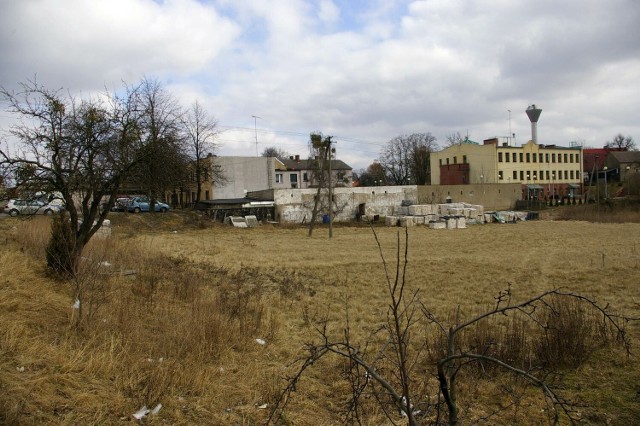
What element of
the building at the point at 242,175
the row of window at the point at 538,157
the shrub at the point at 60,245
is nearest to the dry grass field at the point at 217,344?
the shrub at the point at 60,245

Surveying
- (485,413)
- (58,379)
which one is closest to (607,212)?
(485,413)

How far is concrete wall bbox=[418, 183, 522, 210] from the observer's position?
5703 cm

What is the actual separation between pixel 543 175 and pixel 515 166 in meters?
7.02

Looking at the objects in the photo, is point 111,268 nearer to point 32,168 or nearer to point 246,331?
point 32,168

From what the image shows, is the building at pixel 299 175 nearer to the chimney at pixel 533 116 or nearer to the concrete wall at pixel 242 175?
the concrete wall at pixel 242 175

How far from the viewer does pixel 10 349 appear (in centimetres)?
577

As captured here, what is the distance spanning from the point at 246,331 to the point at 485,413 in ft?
13.7

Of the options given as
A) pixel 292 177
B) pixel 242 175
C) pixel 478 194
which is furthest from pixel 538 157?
pixel 242 175

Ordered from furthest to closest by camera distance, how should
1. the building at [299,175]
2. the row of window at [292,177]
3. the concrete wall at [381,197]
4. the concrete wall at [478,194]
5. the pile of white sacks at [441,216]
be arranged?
the row of window at [292,177]
the building at [299,175]
the concrete wall at [478,194]
the concrete wall at [381,197]
the pile of white sacks at [441,216]

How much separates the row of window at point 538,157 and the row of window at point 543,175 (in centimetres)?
177

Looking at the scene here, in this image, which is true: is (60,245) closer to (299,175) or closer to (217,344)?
(217,344)

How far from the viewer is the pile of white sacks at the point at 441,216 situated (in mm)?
43469

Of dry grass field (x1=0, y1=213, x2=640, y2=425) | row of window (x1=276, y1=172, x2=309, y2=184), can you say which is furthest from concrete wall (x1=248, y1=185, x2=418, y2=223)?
dry grass field (x1=0, y1=213, x2=640, y2=425)

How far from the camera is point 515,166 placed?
75.4m
